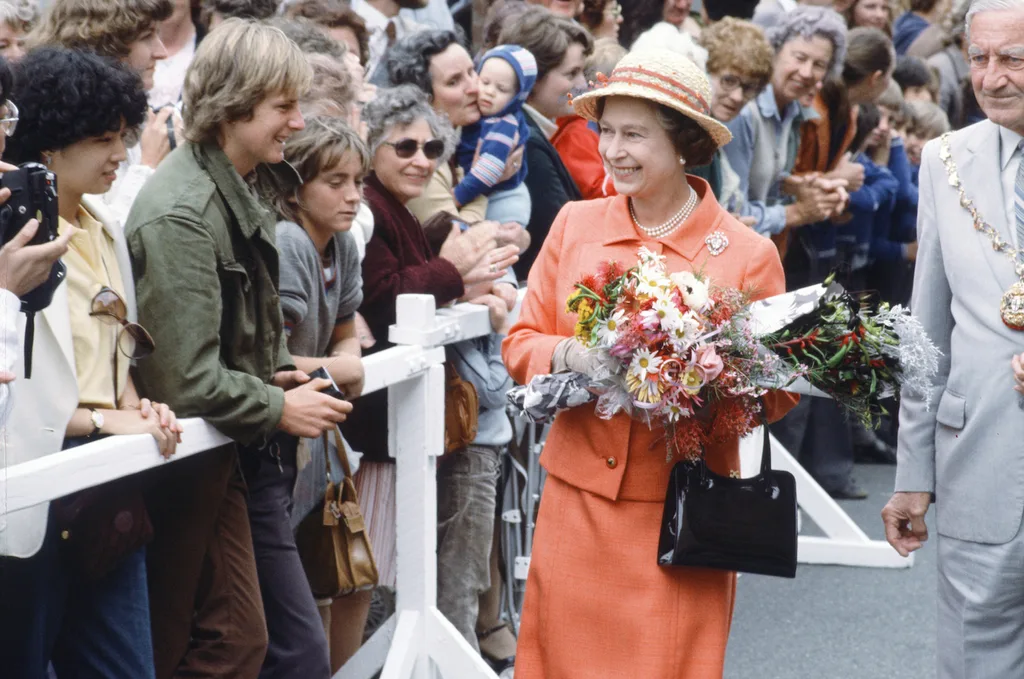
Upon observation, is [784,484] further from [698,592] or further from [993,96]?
[993,96]

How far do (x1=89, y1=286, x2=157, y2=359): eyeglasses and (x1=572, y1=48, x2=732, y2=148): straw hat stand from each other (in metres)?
1.22

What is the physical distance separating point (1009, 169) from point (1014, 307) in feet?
1.19

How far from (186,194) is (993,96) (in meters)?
1.94

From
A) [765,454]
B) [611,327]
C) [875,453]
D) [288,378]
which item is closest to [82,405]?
[288,378]

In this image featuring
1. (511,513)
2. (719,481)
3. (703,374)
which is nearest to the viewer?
(703,374)

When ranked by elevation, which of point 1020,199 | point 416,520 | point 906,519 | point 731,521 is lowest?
point 416,520

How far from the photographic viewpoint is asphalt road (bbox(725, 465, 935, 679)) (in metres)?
5.52

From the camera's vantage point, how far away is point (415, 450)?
4.46 meters

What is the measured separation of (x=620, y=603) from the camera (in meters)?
3.48

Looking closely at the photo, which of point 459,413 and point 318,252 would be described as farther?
point 459,413

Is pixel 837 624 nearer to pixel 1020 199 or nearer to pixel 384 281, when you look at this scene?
pixel 384 281

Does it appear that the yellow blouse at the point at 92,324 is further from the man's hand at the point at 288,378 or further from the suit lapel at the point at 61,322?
the man's hand at the point at 288,378

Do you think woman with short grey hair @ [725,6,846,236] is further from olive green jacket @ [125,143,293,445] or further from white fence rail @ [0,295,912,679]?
olive green jacket @ [125,143,293,445]

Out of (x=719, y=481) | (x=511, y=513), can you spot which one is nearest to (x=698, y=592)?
(x=719, y=481)
